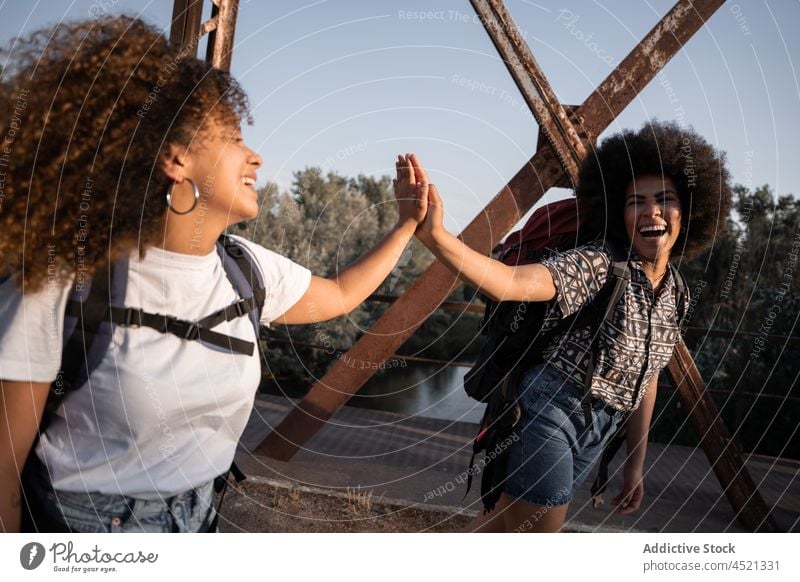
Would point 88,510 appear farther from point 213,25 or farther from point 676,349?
point 676,349

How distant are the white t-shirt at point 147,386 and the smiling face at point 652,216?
4.32ft

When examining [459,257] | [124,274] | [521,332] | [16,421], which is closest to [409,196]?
[459,257]

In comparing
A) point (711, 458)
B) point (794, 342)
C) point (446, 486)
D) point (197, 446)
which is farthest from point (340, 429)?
point (197, 446)

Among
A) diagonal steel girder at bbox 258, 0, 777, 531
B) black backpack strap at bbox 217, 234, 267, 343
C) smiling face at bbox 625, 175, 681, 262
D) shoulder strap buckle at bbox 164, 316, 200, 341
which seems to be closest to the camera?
shoulder strap buckle at bbox 164, 316, 200, 341

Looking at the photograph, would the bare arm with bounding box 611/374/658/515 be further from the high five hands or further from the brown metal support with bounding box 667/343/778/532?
the high five hands

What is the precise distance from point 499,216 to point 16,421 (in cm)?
233

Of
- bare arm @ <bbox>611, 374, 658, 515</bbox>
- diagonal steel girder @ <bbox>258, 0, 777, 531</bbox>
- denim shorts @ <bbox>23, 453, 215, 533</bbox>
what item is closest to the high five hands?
denim shorts @ <bbox>23, 453, 215, 533</bbox>

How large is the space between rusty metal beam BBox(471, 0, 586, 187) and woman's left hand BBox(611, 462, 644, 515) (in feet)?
4.00

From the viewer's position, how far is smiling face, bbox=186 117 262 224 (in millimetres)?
1498

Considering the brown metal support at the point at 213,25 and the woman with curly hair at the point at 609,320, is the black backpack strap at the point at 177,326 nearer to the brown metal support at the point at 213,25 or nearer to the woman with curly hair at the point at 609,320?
the woman with curly hair at the point at 609,320

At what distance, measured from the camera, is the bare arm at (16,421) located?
1296 mm
